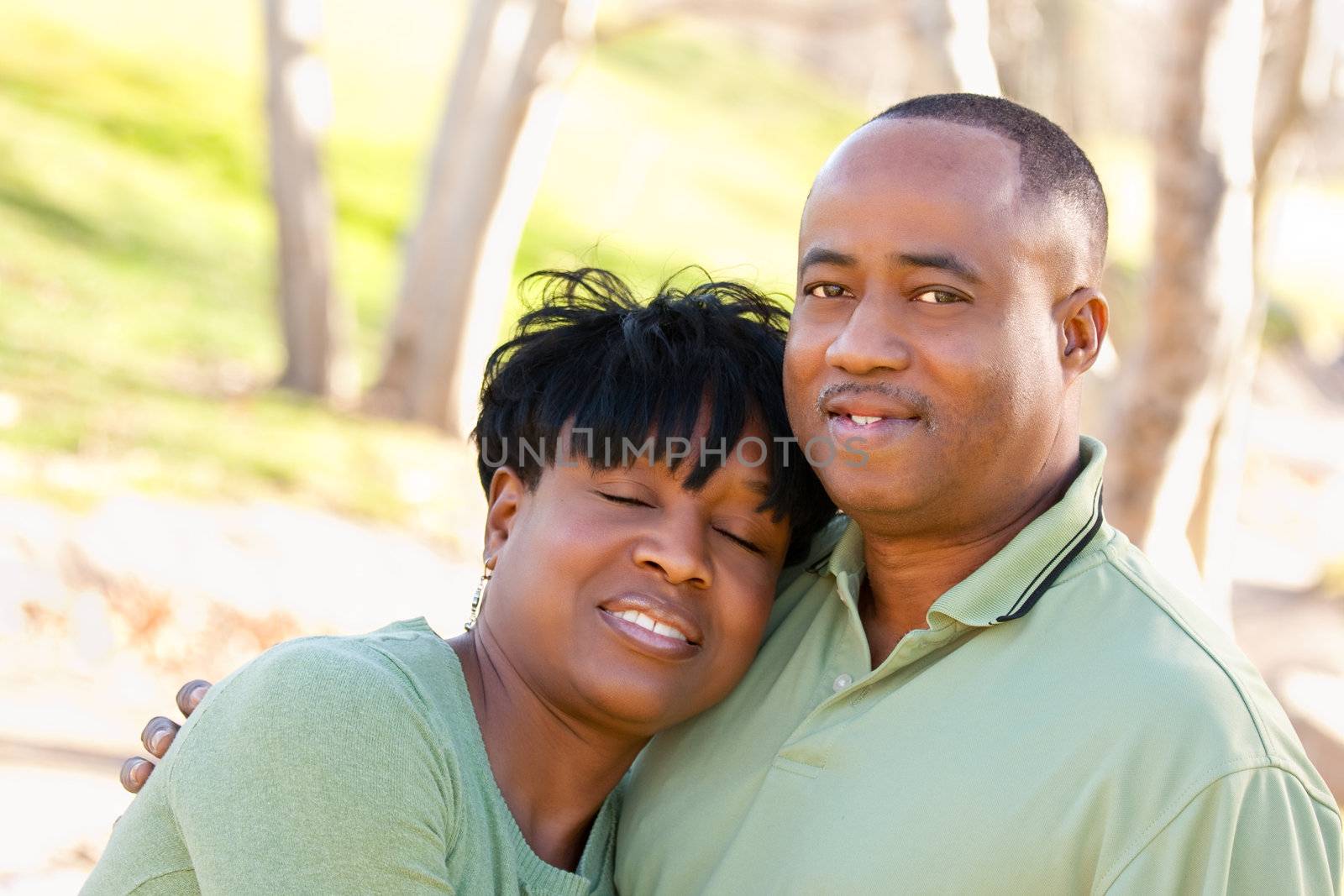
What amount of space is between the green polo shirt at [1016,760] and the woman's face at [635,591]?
0.13m

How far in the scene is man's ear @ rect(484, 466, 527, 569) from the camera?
8.55 ft

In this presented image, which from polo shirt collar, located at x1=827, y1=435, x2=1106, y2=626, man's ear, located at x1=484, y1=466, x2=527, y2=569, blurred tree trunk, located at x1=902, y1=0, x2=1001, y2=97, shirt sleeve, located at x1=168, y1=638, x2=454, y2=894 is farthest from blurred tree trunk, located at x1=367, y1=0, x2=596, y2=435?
shirt sleeve, located at x1=168, y1=638, x2=454, y2=894

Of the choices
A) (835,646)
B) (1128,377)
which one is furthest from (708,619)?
(1128,377)

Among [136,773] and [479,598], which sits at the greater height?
[479,598]

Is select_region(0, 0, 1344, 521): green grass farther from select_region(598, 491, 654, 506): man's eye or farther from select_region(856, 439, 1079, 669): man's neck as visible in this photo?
select_region(856, 439, 1079, 669): man's neck

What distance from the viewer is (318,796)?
1.94 m

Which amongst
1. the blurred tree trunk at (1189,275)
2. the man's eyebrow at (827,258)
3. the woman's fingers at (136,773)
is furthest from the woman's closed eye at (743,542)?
the blurred tree trunk at (1189,275)

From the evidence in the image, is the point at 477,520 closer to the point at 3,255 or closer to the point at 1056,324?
the point at 3,255

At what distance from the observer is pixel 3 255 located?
11.1 metres

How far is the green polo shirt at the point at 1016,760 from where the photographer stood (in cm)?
182

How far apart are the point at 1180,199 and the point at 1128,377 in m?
0.60

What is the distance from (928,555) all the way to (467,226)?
8.24 m

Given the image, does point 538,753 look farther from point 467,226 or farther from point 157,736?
point 467,226

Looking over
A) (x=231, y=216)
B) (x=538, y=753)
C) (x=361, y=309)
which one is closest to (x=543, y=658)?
(x=538, y=753)
